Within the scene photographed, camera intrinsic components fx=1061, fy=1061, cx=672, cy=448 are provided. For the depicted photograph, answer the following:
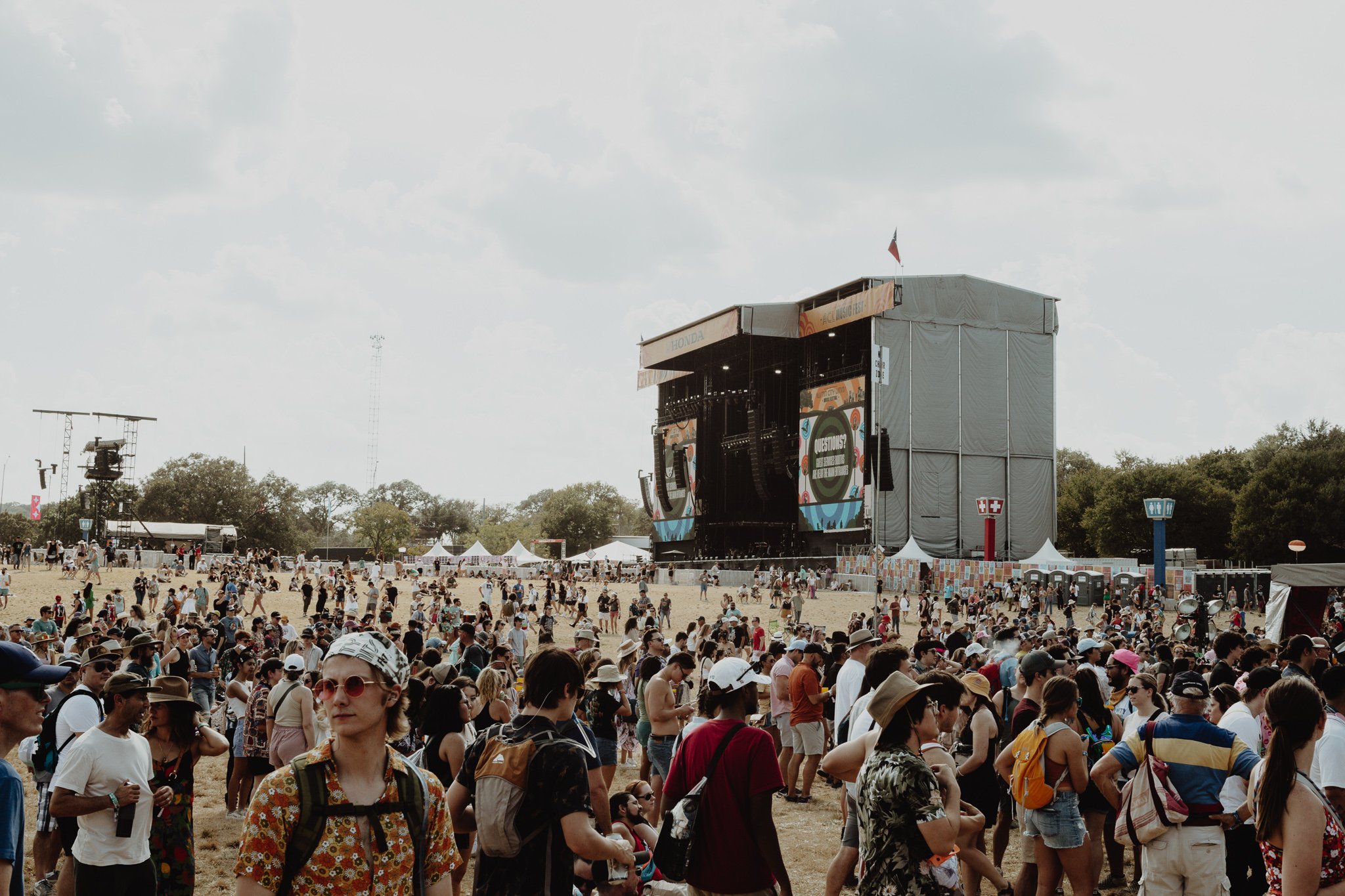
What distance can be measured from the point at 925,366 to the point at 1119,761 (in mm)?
46040

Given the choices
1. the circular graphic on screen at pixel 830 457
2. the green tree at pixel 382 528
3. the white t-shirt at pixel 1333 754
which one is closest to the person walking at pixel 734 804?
the white t-shirt at pixel 1333 754

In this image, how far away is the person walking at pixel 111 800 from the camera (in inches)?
171

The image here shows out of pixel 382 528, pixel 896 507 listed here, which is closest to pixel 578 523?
pixel 382 528

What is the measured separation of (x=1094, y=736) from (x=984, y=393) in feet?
151

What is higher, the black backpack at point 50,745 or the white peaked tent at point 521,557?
the black backpack at point 50,745

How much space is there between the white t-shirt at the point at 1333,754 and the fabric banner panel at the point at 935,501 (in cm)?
4550

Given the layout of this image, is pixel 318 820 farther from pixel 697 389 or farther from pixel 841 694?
pixel 697 389

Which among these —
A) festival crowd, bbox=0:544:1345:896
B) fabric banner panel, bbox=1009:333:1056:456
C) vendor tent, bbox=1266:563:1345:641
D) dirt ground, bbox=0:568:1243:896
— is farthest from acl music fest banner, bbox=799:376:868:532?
festival crowd, bbox=0:544:1345:896

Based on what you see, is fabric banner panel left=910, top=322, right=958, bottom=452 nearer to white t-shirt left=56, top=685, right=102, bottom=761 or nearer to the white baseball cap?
white t-shirt left=56, top=685, right=102, bottom=761

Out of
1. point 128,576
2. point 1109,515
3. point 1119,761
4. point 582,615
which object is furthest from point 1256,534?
point 1119,761

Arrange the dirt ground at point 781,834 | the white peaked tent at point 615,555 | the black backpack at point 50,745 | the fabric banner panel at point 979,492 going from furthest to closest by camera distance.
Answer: the white peaked tent at point 615,555, the fabric banner panel at point 979,492, the dirt ground at point 781,834, the black backpack at point 50,745

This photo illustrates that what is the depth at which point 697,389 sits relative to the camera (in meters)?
61.6

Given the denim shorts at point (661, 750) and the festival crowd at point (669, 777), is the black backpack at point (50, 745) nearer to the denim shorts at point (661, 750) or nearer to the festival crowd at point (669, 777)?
the festival crowd at point (669, 777)

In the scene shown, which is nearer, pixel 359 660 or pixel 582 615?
pixel 359 660
